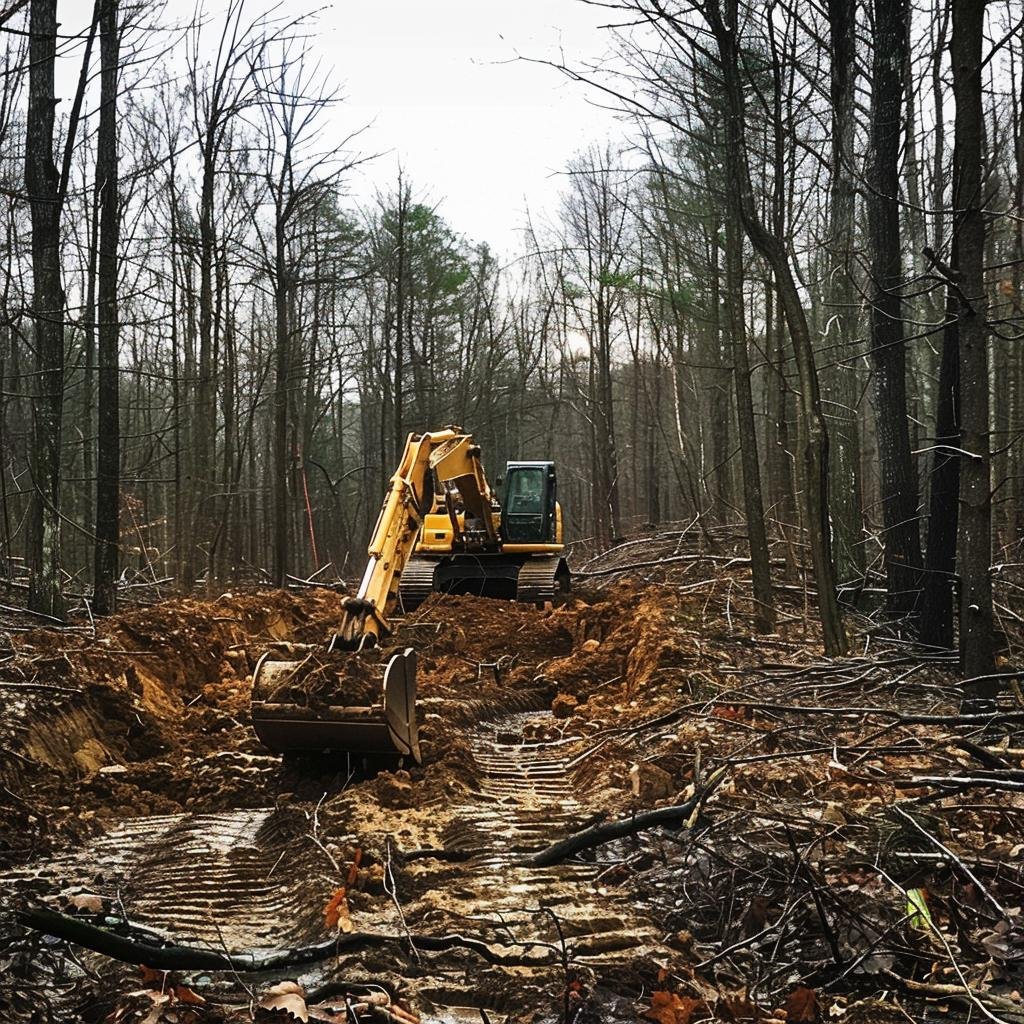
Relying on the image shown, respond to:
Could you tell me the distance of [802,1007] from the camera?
3.58 metres

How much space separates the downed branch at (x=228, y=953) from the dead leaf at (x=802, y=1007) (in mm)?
1008

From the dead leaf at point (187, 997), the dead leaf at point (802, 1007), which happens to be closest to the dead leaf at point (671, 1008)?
the dead leaf at point (802, 1007)

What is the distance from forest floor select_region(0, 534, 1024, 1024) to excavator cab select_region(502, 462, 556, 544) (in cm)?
648

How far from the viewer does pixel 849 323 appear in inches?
655

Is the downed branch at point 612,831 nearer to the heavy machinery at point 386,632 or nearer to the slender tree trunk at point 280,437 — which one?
the heavy machinery at point 386,632

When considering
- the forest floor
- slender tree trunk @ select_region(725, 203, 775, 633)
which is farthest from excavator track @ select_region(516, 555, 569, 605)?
the forest floor

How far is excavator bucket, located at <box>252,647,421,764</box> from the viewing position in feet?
23.1

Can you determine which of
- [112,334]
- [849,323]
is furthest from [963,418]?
[112,334]

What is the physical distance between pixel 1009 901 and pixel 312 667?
502 centimetres

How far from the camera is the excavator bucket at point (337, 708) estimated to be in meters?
7.04

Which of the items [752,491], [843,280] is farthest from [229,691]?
[843,280]

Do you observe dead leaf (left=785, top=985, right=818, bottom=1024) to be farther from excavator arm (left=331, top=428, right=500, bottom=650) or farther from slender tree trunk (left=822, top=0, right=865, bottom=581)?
slender tree trunk (left=822, top=0, right=865, bottom=581)

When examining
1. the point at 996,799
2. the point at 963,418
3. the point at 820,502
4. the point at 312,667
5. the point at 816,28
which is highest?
the point at 816,28

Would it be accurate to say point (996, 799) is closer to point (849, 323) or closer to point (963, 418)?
point (963, 418)
